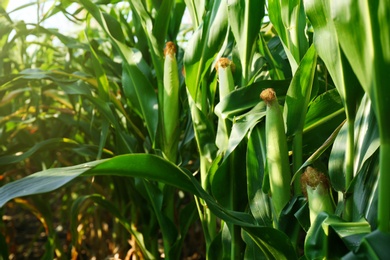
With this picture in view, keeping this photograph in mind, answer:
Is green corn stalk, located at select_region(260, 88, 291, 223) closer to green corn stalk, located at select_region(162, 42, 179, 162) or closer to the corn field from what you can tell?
the corn field

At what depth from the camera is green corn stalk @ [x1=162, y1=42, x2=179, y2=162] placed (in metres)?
0.83

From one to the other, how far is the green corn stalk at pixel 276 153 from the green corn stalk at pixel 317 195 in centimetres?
6

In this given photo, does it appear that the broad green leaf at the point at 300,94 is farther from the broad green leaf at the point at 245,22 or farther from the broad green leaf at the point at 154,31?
the broad green leaf at the point at 154,31

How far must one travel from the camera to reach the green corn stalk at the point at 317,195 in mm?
548

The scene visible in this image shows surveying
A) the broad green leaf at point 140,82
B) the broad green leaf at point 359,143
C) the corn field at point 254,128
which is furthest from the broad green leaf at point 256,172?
the broad green leaf at point 140,82

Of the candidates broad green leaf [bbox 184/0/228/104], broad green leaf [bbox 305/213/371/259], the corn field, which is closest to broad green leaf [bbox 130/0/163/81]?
the corn field

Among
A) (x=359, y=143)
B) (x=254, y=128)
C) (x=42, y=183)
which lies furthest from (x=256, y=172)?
(x=42, y=183)

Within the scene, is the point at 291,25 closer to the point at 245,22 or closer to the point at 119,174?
the point at 245,22

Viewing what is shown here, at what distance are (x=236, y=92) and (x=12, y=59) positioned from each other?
0.93 metres

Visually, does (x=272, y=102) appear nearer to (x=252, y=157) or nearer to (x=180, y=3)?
(x=252, y=157)

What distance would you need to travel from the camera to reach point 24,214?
220cm

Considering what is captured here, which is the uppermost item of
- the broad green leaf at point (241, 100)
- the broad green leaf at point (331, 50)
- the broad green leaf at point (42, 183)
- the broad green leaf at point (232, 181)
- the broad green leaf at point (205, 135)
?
Answer: the broad green leaf at point (331, 50)

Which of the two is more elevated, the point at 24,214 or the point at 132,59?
the point at 132,59

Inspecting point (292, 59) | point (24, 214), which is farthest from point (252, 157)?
point (24, 214)
